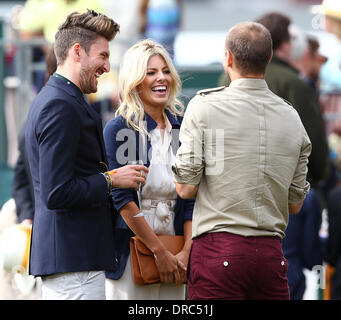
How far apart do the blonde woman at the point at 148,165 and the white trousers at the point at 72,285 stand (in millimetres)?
488

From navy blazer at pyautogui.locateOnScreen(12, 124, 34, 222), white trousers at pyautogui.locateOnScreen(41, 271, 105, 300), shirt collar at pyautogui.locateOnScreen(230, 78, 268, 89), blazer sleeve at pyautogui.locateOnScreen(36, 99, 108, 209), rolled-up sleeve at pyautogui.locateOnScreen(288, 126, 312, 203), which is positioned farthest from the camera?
navy blazer at pyautogui.locateOnScreen(12, 124, 34, 222)

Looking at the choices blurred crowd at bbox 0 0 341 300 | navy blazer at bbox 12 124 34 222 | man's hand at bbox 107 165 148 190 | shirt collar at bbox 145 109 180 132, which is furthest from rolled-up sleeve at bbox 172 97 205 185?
navy blazer at bbox 12 124 34 222

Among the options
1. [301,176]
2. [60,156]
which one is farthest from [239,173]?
[60,156]

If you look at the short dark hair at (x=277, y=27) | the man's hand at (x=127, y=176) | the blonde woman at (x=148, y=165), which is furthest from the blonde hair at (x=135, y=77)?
the short dark hair at (x=277, y=27)

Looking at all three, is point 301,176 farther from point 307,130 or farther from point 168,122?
point 307,130

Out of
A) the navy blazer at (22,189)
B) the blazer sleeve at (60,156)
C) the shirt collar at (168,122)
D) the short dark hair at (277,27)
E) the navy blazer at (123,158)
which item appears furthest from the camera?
the short dark hair at (277,27)

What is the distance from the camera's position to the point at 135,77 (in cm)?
449

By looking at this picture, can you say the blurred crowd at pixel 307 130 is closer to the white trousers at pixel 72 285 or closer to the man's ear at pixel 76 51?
the man's ear at pixel 76 51

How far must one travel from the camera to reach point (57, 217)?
152 inches

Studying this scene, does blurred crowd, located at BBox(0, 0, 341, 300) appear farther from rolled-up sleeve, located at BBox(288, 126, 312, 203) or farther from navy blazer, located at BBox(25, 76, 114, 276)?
rolled-up sleeve, located at BBox(288, 126, 312, 203)

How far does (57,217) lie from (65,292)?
1.11 ft

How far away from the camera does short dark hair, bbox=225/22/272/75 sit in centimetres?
394

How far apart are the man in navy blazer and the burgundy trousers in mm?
416

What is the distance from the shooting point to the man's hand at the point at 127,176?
3943mm
